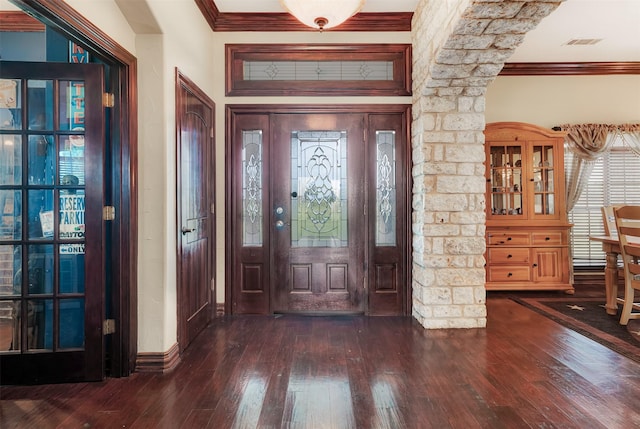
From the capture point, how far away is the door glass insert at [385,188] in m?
3.77

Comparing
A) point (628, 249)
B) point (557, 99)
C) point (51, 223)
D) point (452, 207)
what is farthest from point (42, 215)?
point (557, 99)

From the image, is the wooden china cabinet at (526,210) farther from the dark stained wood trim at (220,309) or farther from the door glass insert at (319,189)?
the dark stained wood trim at (220,309)

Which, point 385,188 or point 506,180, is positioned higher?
point 506,180

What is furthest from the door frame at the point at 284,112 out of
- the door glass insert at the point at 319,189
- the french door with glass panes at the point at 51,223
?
the french door with glass panes at the point at 51,223

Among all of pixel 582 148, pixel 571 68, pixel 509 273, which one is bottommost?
pixel 509 273

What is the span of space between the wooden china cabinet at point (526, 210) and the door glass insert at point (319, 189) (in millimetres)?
2133

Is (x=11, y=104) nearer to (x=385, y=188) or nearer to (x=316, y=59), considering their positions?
(x=316, y=59)

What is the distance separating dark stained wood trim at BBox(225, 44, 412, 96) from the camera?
147 inches

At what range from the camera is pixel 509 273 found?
14.9 ft

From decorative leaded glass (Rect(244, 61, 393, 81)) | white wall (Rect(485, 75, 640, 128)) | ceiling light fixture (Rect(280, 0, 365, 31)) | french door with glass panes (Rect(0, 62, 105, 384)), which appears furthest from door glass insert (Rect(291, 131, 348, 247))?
white wall (Rect(485, 75, 640, 128))

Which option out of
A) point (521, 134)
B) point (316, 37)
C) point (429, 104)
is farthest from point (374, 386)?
point (521, 134)

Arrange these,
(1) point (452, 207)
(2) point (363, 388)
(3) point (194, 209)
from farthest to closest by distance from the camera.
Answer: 1. (1) point (452, 207)
2. (3) point (194, 209)
3. (2) point (363, 388)

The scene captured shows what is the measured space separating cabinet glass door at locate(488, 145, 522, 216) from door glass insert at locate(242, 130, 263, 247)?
9.94 feet

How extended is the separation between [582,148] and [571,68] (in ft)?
3.74
